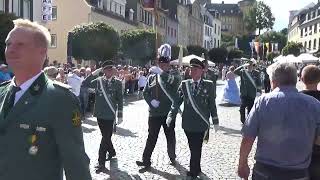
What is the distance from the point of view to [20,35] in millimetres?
2979

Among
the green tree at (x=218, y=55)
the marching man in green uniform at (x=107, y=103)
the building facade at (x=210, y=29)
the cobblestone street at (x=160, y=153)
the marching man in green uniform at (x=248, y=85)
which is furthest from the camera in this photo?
the building facade at (x=210, y=29)

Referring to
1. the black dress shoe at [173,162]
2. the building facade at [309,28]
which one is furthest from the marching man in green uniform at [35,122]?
the building facade at [309,28]

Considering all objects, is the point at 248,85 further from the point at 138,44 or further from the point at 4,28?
the point at 138,44

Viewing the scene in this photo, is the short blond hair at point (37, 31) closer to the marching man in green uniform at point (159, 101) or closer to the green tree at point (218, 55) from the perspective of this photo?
the marching man in green uniform at point (159, 101)

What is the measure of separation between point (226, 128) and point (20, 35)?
12.2 m

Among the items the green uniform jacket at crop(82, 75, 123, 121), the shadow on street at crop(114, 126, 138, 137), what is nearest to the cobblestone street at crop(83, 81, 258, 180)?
the shadow on street at crop(114, 126, 138, 137)

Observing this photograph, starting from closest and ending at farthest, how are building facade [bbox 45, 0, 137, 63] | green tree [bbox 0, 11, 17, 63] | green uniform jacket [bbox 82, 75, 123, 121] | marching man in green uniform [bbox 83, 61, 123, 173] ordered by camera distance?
1. marching man in green uniform [bbox 83, 61, 123, 173]
2. green uniform jacket [bbox 82, 75, 123, 121]
3. green tree [bbox 0, 11, 17, 63]
4. building facade [bbox 45, 0, 137, 63]

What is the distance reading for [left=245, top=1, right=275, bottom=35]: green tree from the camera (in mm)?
116812

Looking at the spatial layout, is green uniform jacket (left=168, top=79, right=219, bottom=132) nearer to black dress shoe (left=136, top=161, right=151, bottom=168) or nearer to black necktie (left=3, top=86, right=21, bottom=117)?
black dress shoe (left=136, top=161, right=151, bottom=168)

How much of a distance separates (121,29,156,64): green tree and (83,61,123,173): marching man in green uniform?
107ft

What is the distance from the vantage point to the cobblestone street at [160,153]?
857 cm

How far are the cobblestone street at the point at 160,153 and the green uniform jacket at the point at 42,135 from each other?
5.36 m

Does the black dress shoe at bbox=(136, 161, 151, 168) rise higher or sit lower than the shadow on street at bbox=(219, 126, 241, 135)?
higher

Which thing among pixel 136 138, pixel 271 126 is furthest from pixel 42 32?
pixel 136 138
